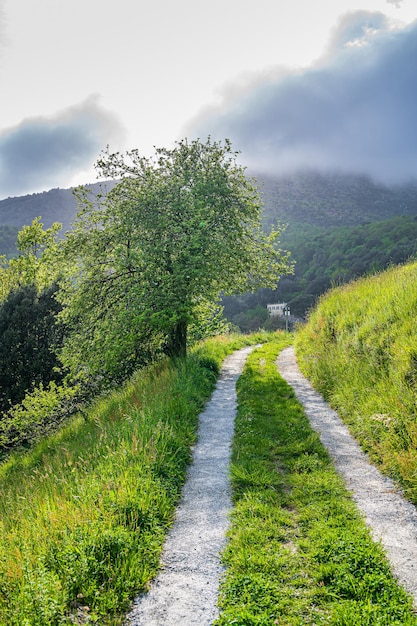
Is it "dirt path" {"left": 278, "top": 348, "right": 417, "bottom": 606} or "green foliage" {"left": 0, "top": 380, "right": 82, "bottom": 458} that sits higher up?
"dirt path" {"left": 278, "top": 348, "right": 417, "bottom": 606}

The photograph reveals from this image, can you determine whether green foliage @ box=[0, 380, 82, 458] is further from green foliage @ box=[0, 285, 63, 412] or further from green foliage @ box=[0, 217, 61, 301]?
green foliage @ box=[0, 217, 61, 301]

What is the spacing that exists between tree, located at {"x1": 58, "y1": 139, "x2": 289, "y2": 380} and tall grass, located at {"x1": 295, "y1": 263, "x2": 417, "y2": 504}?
15.8 ft

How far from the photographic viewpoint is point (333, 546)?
5.16 m

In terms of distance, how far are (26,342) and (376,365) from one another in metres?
19.8

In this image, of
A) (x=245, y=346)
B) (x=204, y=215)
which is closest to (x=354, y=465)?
(x=204, y=215)

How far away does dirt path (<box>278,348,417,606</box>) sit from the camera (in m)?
5.08

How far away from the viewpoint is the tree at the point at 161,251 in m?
16.7

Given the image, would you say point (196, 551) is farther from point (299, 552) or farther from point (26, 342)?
point (26, 342)

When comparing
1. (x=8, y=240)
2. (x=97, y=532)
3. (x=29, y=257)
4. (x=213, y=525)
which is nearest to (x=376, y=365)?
(x=213, y=525)

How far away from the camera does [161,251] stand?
16875mm

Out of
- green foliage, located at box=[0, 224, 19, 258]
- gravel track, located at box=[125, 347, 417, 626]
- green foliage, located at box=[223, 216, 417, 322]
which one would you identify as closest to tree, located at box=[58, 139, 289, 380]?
gravel track, located at box=[125, 347, 417, 626]

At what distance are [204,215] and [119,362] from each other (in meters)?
7.29

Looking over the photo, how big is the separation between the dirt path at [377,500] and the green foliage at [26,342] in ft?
57.1

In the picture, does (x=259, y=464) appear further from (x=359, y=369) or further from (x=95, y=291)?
(x=95, y=291)
